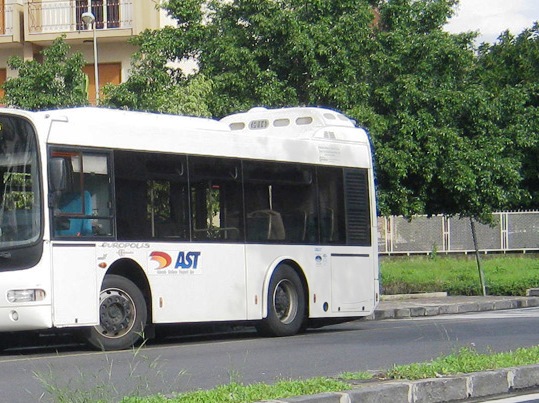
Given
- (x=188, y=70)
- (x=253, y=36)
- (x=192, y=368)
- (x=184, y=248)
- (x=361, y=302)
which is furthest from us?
(x=188, y=70)

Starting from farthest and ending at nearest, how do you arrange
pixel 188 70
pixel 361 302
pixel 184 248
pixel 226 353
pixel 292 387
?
pixel 188 70, pixel 361 302, pixel 184 248, pixel 226 353, pixel 292 387

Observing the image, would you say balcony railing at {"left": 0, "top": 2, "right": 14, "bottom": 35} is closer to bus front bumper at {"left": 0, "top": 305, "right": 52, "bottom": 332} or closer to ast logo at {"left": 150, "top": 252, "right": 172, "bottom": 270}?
ast logo at {"left": 150, "top": 252, "right": 172, "bottom": 270}

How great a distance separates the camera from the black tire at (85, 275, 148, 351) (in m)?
14.4

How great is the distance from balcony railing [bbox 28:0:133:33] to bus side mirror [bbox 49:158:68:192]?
Answer: 905 inches

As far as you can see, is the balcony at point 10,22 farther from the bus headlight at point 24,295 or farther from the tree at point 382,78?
the bus headlight at point 24,295

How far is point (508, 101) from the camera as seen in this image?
99.2 ft

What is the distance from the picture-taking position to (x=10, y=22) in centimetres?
3669

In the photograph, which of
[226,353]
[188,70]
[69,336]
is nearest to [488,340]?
[226,353]

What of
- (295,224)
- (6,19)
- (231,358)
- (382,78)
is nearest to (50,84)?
(382,78)

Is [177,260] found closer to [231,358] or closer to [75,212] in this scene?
[75,212]

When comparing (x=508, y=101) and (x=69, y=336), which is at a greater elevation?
(x=508, y=101)

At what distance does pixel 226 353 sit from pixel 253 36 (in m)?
13.6

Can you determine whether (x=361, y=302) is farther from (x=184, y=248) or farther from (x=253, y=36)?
(x=253, y=36)

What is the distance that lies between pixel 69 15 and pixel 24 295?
958 inches
